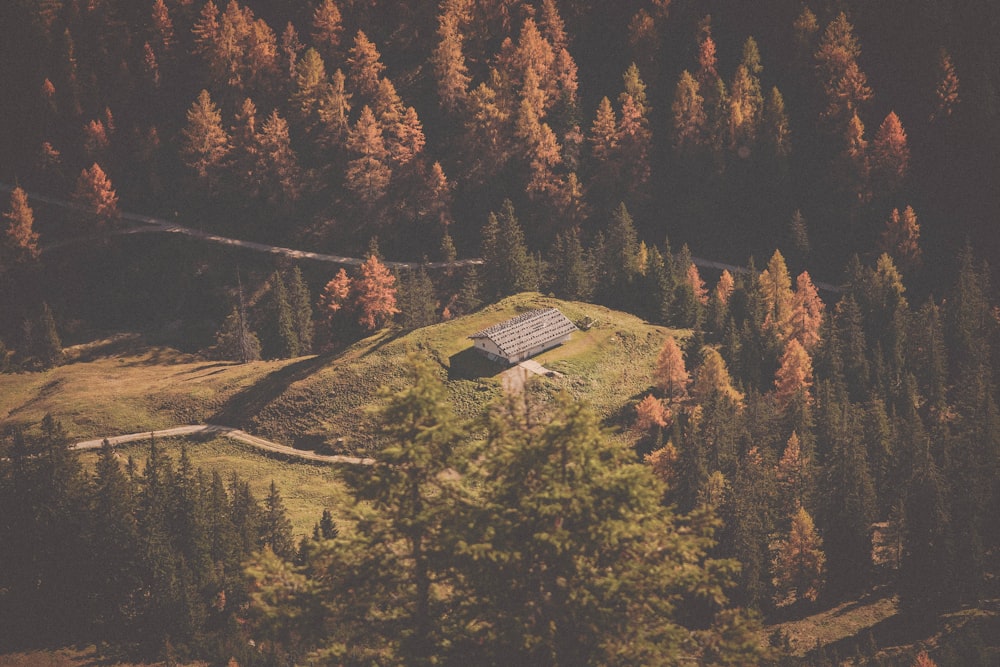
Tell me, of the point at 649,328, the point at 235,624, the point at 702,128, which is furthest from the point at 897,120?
the point at 235,624

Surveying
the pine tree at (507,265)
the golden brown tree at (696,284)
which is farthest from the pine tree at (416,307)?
the golden brown tree at (696,284)

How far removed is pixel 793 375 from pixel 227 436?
66837 mm

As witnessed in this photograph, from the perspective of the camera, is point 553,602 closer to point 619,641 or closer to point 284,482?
point 619,641

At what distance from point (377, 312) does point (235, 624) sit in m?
61.2

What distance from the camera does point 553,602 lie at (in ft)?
76.9

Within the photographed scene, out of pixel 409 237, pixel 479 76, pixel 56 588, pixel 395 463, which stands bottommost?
pixel 56 588

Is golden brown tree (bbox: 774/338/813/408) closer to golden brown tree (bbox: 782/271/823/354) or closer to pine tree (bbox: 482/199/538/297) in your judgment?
golden brown tree (bbox: 782/271/823/354)

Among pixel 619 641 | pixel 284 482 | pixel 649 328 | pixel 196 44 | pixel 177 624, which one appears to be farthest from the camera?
pixel 196 44

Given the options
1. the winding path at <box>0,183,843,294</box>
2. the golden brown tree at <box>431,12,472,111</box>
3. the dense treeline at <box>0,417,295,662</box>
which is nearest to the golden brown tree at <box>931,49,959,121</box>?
the winding path at <box>0,183,843,294</box>

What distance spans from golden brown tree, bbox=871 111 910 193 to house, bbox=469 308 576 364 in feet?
206

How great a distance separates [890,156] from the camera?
6294 inches

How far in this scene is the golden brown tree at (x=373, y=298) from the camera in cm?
13950

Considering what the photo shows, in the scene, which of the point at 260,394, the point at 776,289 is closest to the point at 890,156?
the point at 776,289

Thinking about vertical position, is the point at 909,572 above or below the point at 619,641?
below
